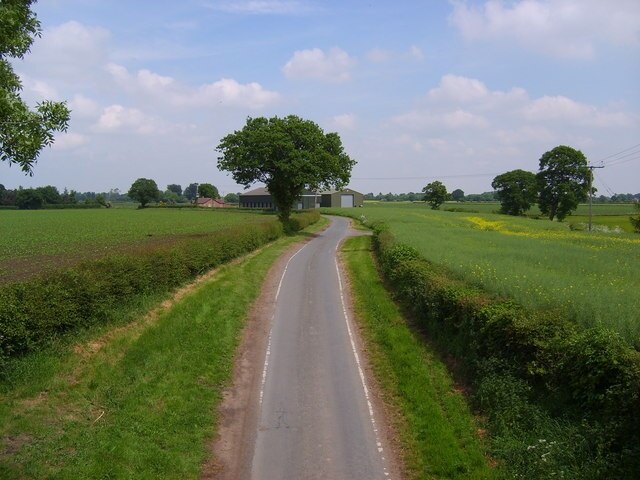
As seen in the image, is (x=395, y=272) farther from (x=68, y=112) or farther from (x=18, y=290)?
(x=68, y=112)

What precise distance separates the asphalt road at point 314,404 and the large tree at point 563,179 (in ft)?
257

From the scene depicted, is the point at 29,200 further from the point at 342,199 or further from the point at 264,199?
the point at 342,199

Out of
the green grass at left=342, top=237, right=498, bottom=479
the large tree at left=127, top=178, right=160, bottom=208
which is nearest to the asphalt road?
the green grass at left=342, top=237, right=498, bottom=479

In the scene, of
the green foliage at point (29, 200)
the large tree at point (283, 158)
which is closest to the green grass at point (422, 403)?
the large tree at point (283, 158)

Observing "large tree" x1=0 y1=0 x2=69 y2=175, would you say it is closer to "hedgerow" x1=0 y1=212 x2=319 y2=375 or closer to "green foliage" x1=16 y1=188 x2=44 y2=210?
"hedgerow" x1=0 y1=212 x2=319 y2=375

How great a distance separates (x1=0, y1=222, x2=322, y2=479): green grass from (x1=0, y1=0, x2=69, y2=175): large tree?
5.03 m

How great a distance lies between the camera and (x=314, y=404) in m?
12.6

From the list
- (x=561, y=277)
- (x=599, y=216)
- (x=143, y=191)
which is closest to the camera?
(x=561, y=277)

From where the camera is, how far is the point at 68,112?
9.17 metres

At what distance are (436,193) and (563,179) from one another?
42.2 m

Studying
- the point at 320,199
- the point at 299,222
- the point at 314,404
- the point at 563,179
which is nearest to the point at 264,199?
the point at 320,199

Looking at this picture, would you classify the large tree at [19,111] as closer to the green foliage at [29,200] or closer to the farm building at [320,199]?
the farm building at [320,199]

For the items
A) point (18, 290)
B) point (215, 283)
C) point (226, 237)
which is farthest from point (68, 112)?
point (226, 237)

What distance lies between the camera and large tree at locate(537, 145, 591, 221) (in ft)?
291
